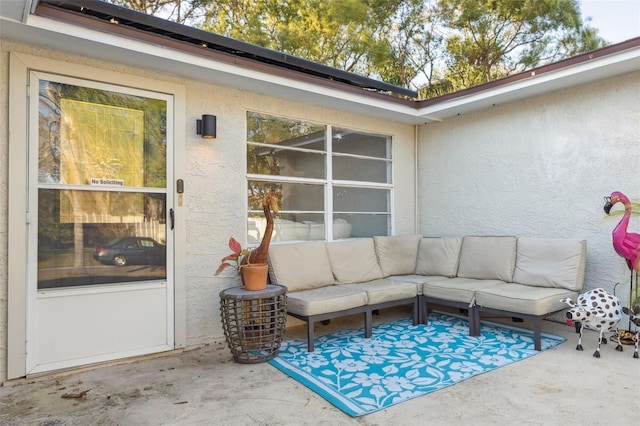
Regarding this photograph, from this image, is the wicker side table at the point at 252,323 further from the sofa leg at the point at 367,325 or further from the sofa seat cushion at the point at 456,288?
the sofa seat cushion at the point at 456,288

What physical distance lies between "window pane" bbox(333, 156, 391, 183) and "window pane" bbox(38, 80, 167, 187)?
2414mm

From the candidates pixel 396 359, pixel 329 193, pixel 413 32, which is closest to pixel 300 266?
pixel 329 193

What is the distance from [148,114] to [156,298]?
6.05 ft

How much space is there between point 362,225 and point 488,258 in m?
1.78

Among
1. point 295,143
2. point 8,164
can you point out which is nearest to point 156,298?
point 8,164

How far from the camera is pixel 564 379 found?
310cm

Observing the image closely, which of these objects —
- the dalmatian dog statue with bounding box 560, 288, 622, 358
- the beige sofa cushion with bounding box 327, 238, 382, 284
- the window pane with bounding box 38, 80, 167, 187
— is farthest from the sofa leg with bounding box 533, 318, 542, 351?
the window pane with bounding box 38, 80, 167, 187

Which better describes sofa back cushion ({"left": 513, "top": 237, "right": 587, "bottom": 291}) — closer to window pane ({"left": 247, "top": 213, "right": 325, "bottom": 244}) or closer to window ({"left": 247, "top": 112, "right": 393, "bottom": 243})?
window ({"left": 247, "top": 112, "right": 393, "bottom": 243})

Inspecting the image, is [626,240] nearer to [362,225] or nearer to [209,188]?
[362,225]

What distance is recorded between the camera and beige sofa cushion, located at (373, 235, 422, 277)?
5441 millimetres

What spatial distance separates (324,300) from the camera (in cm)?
399

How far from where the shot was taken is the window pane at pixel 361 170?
5.56 m

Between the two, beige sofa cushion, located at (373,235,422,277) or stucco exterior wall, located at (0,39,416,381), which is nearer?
stucco exterior wall, located at (0,39,416,381)

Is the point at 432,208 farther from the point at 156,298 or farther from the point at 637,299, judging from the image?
the point at 156,298
